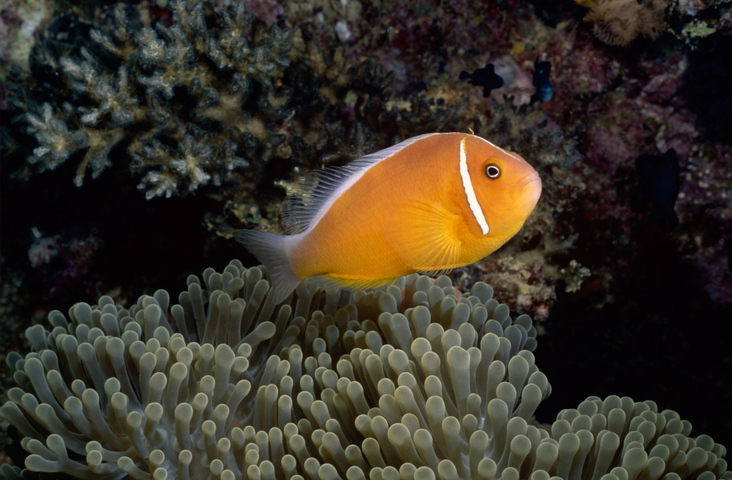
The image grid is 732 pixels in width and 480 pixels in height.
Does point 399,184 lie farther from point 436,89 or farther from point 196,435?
point 436,89

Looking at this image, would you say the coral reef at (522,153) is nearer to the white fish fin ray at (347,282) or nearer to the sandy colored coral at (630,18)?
the sandy colored coral at (630,18)

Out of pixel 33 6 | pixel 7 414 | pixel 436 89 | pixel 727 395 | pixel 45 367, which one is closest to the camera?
pixel 7 414

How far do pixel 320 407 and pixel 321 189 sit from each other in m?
0.76

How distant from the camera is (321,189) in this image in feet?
5.94

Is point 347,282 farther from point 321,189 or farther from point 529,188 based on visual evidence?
point 529,188

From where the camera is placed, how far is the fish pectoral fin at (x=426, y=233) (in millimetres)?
1634

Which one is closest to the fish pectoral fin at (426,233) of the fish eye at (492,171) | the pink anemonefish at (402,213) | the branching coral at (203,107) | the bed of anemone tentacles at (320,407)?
the pink anemonefish at (402,213)

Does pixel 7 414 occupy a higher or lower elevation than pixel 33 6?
lower

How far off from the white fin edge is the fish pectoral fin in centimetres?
6

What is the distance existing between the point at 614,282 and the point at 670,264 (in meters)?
0.32

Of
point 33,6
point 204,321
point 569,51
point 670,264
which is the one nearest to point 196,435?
point 204,321

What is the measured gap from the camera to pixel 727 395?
3.05 metres

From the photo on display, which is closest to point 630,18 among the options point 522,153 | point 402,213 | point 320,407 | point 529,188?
point 522,153

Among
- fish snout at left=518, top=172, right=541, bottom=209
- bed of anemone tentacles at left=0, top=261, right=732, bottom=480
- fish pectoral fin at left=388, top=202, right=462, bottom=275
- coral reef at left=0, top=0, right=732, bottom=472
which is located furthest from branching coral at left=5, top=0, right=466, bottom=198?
fish snout at left=518, top=172, right=541, bottom=209
